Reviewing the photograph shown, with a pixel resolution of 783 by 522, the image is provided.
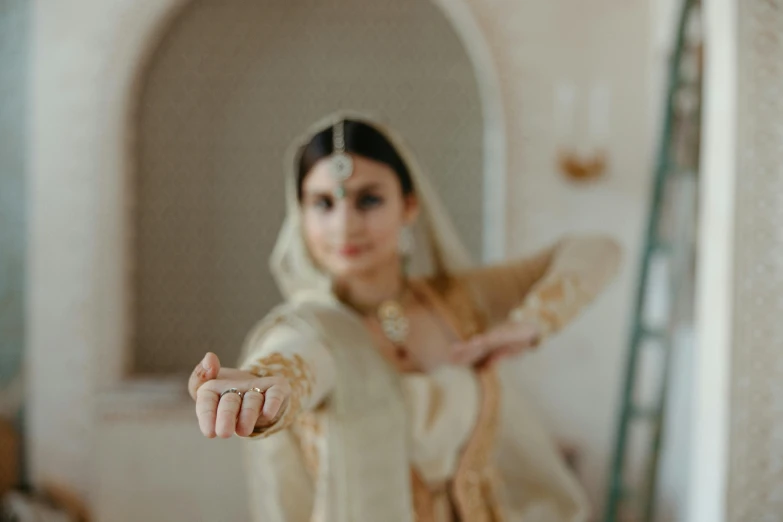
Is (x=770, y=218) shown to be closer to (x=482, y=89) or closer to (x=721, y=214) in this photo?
(x=721, y=214)

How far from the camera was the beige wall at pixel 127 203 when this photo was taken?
0.76m

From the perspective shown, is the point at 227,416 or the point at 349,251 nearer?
the point at 227,416

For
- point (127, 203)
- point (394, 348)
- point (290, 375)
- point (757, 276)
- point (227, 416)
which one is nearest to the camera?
point (227, 416)

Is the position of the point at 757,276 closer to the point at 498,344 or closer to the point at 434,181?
the point at 498,344

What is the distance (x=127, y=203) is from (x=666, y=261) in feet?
2.86

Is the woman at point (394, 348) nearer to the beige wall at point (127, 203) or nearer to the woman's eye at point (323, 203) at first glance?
the woman's eye at point (323, 203)

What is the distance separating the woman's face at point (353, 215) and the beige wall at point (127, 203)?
263mm

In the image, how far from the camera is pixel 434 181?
3.77 ft

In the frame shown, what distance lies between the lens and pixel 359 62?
41.6 inches

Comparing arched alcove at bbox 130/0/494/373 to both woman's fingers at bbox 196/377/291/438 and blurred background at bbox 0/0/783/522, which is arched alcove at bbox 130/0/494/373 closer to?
blurred background at bbox 0/0/783/522

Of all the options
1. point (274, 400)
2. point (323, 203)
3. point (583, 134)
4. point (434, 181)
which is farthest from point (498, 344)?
point (583, 134)

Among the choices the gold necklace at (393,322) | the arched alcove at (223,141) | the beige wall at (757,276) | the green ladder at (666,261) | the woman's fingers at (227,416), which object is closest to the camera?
the woman's fingers at (227,416)

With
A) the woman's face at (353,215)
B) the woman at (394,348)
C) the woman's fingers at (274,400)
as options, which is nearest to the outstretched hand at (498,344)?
the woman at (394,348)

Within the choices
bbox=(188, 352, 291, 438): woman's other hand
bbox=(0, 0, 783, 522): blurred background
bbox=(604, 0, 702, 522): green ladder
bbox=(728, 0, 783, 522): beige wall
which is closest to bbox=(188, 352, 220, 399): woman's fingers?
bbox=(188, 352, 291, 438): woman's other hand
